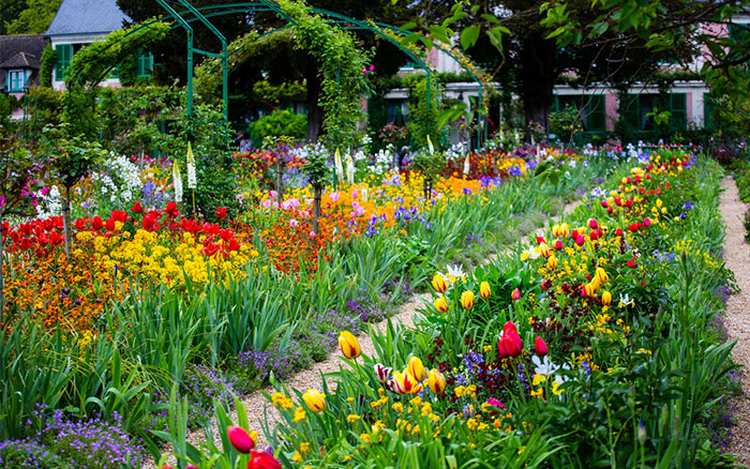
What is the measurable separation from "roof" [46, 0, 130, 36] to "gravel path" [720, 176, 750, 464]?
106 ft

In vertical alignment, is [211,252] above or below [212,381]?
above

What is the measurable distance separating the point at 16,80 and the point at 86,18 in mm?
9901

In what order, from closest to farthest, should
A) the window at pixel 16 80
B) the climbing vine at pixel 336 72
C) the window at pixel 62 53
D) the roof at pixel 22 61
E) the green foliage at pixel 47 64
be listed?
the climbing vine at pixel 336 72 → the green foliage at pixel 47 64 → the window at pixel 62 53 → the roof at pixel 22 61 → the window at pixel 16 80

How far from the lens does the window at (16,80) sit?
45062 mm

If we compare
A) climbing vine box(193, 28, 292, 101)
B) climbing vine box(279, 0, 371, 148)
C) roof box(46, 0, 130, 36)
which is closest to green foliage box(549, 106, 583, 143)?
climbing vine box(193, 28, 292, 101)

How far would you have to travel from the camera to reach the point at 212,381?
167 inches

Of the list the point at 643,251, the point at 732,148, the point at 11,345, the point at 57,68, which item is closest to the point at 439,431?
the point at 11,345

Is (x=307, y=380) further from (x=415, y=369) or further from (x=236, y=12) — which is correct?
(x=236, y=12)

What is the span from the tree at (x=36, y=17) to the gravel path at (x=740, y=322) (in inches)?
1668

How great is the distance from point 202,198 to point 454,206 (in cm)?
290

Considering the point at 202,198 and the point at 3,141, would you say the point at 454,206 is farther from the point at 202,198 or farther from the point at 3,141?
the point at 3,141

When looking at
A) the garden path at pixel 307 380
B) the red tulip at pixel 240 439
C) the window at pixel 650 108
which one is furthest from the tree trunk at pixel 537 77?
the red tulip at pixel 240 439

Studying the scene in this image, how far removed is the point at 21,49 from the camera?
147 ft

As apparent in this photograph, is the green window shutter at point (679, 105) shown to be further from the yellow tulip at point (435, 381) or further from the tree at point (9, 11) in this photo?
the tree at point (9, 11)
